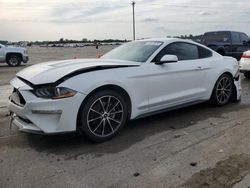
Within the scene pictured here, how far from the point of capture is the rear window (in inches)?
706

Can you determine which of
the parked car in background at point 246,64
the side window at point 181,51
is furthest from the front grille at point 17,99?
the parked car in background at point 246,64

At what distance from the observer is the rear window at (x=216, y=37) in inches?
706

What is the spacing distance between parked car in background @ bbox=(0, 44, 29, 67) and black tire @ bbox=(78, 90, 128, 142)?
1714 centimetres

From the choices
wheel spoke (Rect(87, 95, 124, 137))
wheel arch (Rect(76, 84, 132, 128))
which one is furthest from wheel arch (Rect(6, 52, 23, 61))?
wheel spoke (Rect(87, 95, 124, 137))

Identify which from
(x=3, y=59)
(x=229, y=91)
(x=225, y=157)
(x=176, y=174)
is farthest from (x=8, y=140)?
(x=3, y=59)

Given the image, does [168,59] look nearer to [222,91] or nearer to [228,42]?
[222,91]

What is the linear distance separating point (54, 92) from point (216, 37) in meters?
14.7

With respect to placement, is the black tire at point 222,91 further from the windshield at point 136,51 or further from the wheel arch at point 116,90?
the wheel arch at point 116,90

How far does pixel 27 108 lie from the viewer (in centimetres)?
491

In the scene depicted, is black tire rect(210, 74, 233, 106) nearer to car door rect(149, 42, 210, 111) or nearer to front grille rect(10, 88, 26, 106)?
car door rect(149, 42, 210, 111)

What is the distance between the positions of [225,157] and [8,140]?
10.6ft

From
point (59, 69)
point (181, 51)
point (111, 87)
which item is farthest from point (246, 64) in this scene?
point (59, 69)

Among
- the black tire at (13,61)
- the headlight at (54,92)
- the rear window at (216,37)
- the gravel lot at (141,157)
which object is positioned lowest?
the gravel lot at (141,157)

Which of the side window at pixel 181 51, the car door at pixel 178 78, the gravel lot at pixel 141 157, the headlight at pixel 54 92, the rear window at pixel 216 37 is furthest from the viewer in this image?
the rear window at pixel 216 37
